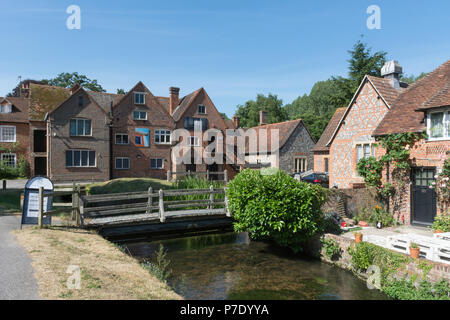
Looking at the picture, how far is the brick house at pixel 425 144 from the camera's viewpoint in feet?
47.1

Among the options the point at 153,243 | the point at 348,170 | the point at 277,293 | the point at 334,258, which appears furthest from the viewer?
the point at 348,170

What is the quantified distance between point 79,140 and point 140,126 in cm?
662

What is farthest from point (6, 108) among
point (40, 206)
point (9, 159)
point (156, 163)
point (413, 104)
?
point (413, 104)

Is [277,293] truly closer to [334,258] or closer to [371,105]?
[334,258]

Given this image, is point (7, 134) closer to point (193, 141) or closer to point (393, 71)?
point (193, 141)

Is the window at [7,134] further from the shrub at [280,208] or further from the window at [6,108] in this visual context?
the shrub at [280,208]

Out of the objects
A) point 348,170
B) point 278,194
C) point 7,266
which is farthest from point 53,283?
point 348,170

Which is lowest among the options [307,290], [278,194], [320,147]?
[307,290]

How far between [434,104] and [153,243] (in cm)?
1473

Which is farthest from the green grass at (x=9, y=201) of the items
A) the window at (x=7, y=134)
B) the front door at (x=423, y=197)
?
the front door at (x=423, y=197)

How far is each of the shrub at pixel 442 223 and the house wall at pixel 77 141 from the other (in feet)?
97.5

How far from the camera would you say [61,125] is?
31.8 meters

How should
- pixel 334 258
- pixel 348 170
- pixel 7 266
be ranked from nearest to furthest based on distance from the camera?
pixel 7 266
pixel 334 258
pixel 348 170

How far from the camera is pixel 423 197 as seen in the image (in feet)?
50.2
